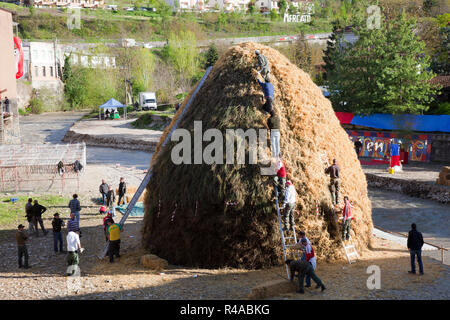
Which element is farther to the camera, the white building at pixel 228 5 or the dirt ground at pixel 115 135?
the white building at pixel 228 5

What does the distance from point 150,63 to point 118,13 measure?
59851 mm

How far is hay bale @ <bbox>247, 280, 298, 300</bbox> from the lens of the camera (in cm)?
1031

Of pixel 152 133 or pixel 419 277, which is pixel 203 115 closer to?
pixel 419 277

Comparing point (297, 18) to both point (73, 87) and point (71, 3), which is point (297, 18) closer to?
point (71, 3)

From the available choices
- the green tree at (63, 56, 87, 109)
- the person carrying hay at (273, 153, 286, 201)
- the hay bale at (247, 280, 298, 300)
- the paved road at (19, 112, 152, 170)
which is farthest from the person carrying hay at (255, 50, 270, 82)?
the green tree at (63, 56, 87, 109)

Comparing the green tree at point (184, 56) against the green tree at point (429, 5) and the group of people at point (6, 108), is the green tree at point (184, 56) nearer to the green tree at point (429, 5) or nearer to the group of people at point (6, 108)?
the green tree at point (429, 5)

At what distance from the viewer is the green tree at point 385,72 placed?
110 ft

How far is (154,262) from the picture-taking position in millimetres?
12953

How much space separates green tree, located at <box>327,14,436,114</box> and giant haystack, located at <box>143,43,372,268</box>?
21.1m

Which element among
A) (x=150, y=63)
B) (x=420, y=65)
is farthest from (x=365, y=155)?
(x=150, y=63)

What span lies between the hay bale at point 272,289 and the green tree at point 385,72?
84.7 feet

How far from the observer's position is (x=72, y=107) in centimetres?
7469

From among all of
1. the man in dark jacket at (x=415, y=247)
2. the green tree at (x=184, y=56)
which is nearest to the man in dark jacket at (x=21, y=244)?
the man in dark jacket at (x=415, y=247)

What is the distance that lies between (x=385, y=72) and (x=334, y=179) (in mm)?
23084
